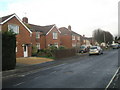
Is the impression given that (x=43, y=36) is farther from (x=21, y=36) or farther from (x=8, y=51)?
(x=8, y=51)

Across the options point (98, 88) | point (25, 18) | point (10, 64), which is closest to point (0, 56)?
point (10, 64)

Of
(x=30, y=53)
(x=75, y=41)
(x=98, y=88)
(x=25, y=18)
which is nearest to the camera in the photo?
(x=98, y=88)

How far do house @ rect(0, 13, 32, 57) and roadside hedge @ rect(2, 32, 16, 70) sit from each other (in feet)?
31.3

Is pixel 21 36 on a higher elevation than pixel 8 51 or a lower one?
higher

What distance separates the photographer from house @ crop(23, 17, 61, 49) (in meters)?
32.9

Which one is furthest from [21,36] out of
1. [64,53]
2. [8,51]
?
[8,51]

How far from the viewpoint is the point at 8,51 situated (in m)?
13.2

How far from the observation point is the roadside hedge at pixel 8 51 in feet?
42.0

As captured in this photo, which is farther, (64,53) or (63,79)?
(64,53)

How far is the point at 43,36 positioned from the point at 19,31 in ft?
34.3

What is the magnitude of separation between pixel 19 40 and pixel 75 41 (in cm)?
3102

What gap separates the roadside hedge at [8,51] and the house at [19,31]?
9.55m

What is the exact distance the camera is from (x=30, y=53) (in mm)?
26844

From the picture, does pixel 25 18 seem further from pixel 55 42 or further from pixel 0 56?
pixel 0 56
